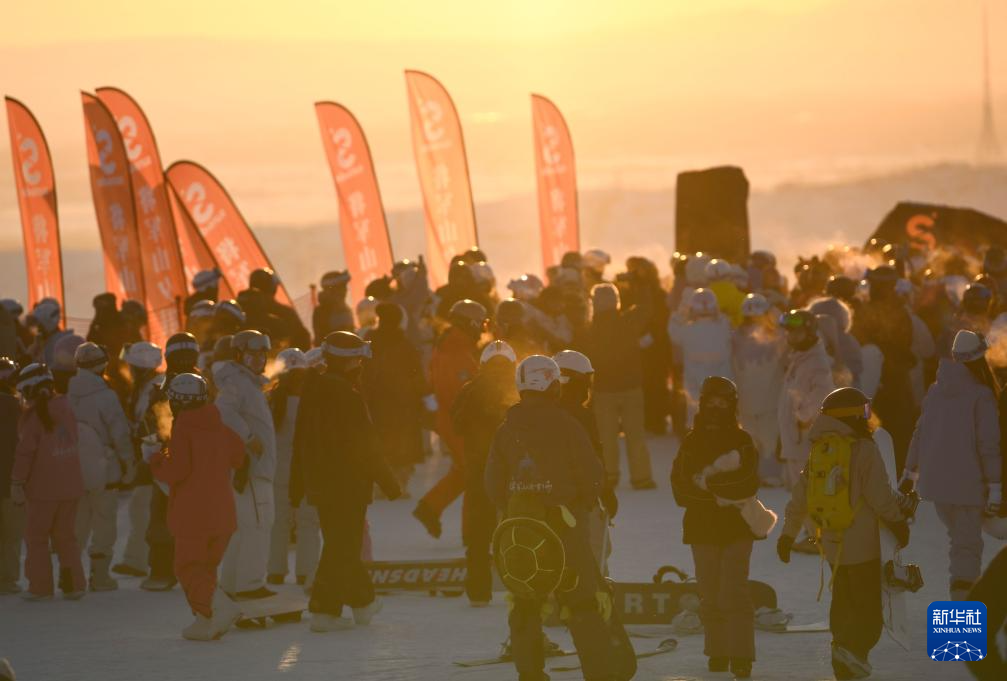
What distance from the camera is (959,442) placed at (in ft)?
35.9

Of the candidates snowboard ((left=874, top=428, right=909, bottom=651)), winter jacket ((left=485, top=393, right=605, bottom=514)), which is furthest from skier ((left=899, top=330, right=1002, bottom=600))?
winter jacket ((left=485, top=393, right=605, bottom=514))

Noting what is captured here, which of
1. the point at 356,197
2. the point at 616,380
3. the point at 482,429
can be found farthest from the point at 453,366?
the point at 356,197

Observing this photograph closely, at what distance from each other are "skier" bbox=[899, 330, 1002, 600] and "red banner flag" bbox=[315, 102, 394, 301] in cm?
1272

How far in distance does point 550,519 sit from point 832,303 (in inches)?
276

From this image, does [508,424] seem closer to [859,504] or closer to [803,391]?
[859,504]

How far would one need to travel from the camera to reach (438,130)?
2402 centimetres

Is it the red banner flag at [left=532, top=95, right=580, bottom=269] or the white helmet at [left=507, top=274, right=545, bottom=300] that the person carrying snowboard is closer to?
the white helmet at [left=507, top=274, right=545, bottom=300]

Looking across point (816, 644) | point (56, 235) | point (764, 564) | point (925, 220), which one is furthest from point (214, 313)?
point (925, 220)

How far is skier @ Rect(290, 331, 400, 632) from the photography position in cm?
1098

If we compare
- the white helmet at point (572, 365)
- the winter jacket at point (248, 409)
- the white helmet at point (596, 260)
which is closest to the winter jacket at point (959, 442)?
the white helmet at point (572, 365)

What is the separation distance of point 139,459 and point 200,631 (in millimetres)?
2508

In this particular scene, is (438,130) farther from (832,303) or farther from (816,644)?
(816,644)

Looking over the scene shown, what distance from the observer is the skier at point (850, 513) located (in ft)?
29.8

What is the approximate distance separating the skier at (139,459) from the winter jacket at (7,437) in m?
0.81
